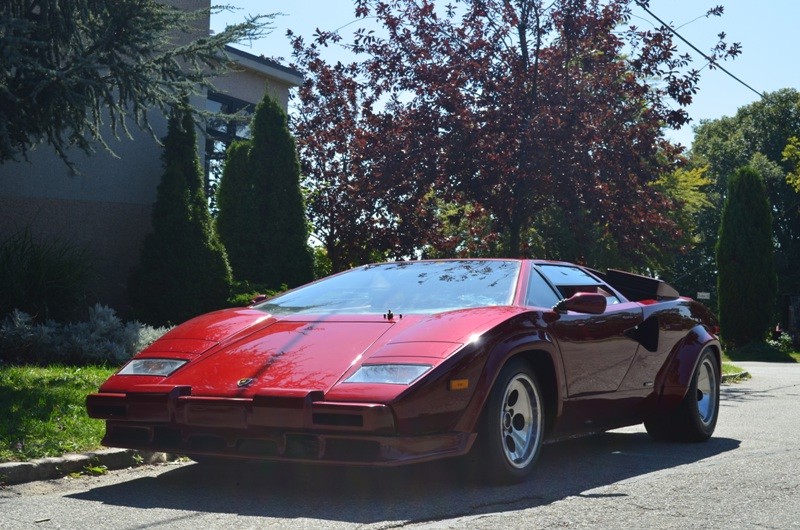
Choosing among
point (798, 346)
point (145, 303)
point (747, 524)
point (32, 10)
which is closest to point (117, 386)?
point (747, 524)

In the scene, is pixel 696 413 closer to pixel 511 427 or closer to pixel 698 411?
pixel 698 411

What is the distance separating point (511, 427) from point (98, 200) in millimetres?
9667

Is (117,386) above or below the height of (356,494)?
above

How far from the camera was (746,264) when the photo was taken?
3180 centimetres

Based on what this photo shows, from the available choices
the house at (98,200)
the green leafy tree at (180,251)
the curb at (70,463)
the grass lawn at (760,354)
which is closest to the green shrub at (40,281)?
the house at (98,200)

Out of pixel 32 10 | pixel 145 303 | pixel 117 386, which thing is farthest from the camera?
pixel 145 303

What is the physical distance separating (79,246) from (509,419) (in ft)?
30.8

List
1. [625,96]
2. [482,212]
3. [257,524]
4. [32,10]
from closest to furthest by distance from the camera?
1. [257,524]
2. [32,10]
3. [625,96]
4. [482,212]

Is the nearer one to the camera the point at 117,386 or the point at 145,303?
the point at 117,386

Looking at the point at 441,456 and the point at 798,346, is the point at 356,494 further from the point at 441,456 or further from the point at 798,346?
the point at 798,346

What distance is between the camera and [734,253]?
3200 cm

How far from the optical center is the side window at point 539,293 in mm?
6635

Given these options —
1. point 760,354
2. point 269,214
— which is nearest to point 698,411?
point 269,214

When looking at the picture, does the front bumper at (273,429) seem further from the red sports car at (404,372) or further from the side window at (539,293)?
the side window at (539,293)
